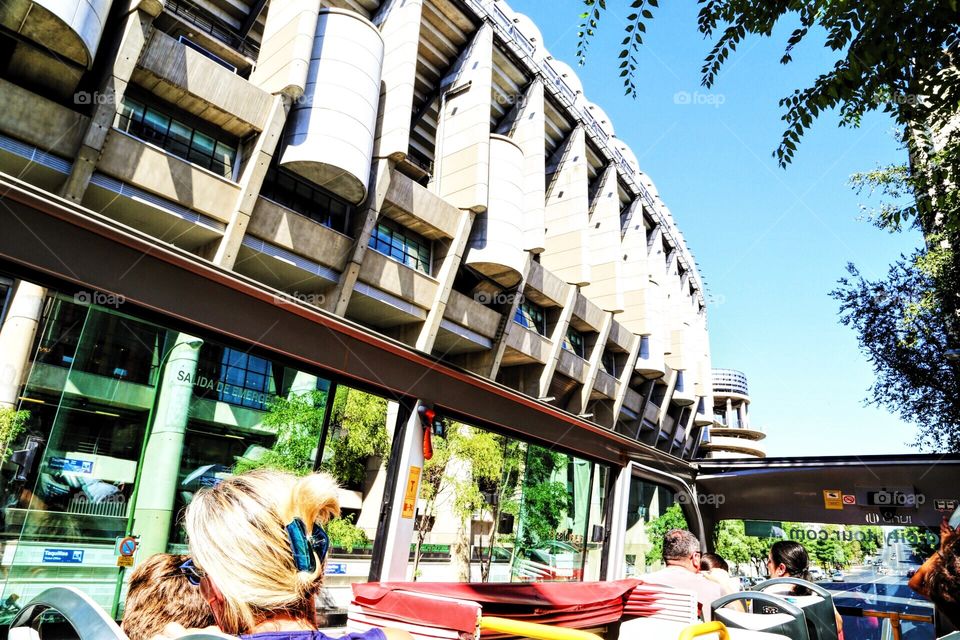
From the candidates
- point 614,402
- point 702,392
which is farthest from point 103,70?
point 702,392

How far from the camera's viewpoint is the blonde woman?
61.0 inches

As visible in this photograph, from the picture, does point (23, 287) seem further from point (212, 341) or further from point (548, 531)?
point (548, 531)

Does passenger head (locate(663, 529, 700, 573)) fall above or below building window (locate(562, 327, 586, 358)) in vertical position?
below

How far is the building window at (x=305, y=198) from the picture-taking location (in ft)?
50.9

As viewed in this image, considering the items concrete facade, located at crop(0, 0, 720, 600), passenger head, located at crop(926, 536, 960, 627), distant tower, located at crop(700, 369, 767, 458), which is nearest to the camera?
passenger head, located at crop(926, 536, 960, 627)

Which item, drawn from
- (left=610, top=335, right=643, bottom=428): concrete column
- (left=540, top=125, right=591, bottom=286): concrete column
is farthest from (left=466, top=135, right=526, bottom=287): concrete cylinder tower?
(left=610, top=335, right=643, bottom=428): concrete column

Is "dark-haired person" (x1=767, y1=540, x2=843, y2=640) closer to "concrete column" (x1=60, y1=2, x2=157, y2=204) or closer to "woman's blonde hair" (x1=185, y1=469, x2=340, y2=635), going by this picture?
"woman's blonde hair" (x1=185, y1=469, x2=340, y2=635)

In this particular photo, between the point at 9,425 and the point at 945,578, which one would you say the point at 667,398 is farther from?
the point at 945,578

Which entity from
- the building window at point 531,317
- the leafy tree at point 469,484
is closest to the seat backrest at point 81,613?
the leafy tree at point 469,484

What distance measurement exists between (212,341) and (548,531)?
8.14 m

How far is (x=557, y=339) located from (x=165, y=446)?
17.0 metres

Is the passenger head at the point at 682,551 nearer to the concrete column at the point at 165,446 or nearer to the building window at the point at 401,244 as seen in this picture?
the concrete column at the point at 165,446

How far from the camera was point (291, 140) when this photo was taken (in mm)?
13523

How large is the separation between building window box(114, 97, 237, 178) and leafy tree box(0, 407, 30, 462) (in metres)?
7.89
